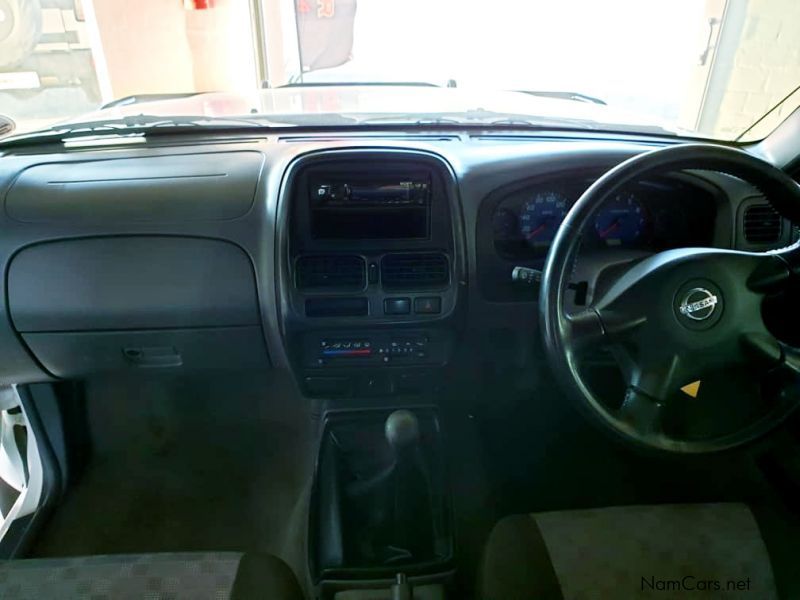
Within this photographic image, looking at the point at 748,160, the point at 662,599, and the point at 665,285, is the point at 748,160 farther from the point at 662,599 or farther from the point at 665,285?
the point at 662,599

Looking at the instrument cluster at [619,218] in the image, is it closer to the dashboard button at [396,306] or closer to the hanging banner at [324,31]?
the dashboard button at [396,306]

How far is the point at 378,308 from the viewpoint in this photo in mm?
1318

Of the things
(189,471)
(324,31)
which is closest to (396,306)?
(189,471)

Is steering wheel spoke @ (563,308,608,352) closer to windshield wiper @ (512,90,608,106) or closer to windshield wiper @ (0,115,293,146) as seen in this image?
windshield wiper @ (0,115,293,146)

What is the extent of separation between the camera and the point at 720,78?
2.53 meters

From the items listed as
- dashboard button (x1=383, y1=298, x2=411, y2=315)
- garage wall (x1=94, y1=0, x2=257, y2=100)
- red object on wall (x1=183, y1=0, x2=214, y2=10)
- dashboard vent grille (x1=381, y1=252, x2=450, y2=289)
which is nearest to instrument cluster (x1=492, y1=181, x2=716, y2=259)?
dashboard vent grille (x1=381, y1=252, x2=450, y2=289)

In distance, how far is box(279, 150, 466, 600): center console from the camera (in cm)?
128

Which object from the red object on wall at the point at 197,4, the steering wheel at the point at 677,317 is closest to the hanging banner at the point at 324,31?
the red object on wall at the point at 197,4

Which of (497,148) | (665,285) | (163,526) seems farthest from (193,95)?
(665,285)

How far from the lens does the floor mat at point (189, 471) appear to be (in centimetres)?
165

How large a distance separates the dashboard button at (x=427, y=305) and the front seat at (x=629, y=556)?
483 mm

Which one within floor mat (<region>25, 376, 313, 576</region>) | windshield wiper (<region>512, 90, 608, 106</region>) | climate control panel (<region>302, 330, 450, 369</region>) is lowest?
floor mat (<region>25, 376, 313, 576</region>)

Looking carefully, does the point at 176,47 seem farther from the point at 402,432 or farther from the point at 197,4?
the point at 402,432

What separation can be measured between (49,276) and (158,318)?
251 mm
